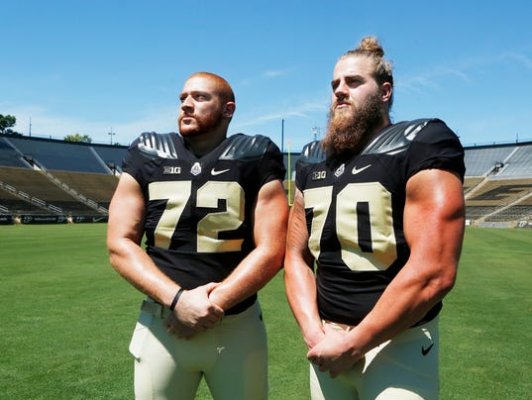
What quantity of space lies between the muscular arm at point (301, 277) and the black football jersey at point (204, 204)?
0.74 ft

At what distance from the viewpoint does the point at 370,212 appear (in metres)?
2.25

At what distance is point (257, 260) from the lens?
2564mm

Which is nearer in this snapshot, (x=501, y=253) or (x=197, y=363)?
(x=197, y=363)

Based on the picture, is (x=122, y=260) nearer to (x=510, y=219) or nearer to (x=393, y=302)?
(x=393, y=302)

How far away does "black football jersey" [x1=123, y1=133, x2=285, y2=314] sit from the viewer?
265 cm

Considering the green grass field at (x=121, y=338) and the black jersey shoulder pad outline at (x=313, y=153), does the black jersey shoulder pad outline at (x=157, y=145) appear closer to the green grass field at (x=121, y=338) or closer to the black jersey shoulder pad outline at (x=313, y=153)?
the black jersey shoulder pad outline at (x=313, y=153)

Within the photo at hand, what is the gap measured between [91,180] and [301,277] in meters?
64.3

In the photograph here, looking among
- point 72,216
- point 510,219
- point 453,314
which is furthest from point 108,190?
point 453,314

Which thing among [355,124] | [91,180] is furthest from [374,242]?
[91,180]

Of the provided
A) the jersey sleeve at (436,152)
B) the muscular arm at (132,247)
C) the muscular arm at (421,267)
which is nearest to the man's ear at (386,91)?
the jersey sleeve at (436,152)

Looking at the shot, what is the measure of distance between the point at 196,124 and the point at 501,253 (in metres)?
16.9

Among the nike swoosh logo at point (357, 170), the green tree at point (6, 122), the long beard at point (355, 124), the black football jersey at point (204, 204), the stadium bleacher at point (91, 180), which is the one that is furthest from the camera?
the green tree at point (6, 122)

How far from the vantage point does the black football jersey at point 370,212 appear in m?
2.17

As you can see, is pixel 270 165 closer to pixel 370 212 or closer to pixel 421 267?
pixel 370 212
